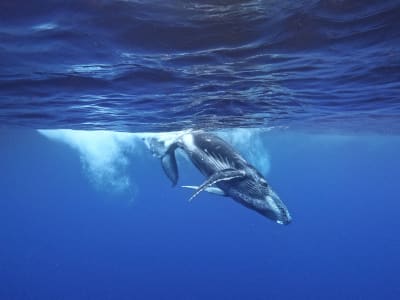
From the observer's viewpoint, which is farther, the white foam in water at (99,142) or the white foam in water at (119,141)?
the white foam in water at (99,142)

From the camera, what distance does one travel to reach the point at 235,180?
336 inches

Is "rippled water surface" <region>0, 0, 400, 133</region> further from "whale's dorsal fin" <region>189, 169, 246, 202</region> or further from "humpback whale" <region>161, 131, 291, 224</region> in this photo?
"whale's dorsal fin" <region>189, 169, 246, 202</region>

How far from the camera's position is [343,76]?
13.3 metres

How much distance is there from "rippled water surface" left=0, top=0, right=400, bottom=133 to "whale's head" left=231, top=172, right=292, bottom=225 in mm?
3354

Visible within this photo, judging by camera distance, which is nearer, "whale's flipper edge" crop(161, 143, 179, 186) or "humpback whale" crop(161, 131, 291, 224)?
"humpback whale" crop(161, 131, 291, 224)

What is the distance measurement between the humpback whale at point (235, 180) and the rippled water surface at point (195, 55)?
2.56 meters

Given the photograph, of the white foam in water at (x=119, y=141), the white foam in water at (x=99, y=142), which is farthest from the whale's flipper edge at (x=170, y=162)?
the white foam in water at (x=99, y=142)

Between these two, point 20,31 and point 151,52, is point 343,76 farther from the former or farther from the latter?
point 20,31

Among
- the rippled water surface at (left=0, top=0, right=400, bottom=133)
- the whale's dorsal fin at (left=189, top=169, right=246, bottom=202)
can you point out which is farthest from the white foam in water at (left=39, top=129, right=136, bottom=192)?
the whale's dorsal fin at (left=189, top=169, right=246, bottom=202)

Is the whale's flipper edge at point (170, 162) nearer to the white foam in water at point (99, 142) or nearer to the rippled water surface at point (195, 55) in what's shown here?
the rippled water surface at point (195, 55)

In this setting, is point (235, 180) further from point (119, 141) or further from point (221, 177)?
point (119, 141)

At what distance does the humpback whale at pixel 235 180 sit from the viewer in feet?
26.7

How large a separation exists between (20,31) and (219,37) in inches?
174

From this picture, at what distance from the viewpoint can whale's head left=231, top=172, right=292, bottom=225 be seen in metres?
8.01
